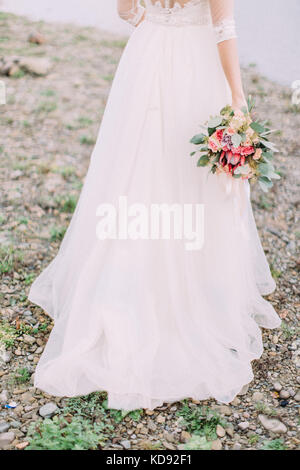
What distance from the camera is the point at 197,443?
230 cm

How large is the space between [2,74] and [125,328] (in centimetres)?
512

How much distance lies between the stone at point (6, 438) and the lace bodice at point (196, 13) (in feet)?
6.75

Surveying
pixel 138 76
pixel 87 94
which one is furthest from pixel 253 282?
pixel 87 94

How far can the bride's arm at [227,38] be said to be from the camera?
229 centimetres

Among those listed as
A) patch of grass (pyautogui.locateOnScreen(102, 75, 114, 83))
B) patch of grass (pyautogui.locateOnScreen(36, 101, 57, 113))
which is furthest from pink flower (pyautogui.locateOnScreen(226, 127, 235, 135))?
patch of grass (pyautogui.locateOnScreen(102, 75, 114, 83))

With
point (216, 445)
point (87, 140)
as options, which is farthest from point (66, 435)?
point (87, 140)

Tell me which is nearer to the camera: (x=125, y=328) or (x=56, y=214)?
(x=125, y=328)

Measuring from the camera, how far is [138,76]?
254 centimetres

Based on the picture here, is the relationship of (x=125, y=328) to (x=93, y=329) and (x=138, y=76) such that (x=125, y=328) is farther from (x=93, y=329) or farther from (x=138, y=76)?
(x=138, y=76)

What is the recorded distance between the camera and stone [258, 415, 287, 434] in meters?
2.40

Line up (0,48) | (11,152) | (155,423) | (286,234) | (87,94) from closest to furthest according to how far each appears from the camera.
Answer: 1. (155,423)
2. (286,234)
3. (11,152)
4. (87,94)
5. (0,48)
